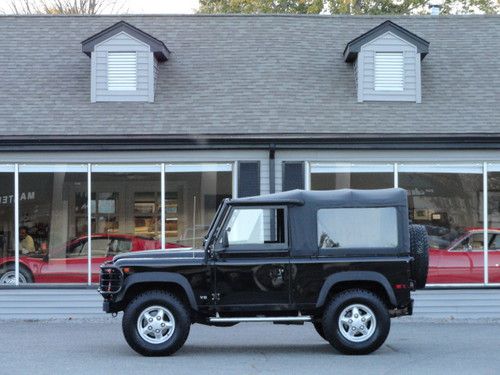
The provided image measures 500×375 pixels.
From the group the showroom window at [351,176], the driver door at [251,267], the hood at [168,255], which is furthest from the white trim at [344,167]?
the hood at [168,255]

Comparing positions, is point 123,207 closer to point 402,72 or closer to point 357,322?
point 402,72

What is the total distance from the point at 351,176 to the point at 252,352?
215 inches

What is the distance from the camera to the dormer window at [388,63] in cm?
1833

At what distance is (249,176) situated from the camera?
17.2 m

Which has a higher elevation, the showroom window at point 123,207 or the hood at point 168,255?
the showroom window at point 123,207

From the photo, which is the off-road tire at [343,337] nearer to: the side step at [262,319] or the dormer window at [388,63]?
the side step at [262,319]

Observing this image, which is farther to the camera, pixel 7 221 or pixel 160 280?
pixel 7 221

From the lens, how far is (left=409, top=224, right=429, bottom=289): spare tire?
1238 centimetres

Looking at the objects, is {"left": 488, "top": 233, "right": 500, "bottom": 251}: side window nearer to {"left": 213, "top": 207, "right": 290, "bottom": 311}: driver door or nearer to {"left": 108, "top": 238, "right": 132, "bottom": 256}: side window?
{"left": 213, "top": 207, "right": 290, "bottom": 311}: driver door

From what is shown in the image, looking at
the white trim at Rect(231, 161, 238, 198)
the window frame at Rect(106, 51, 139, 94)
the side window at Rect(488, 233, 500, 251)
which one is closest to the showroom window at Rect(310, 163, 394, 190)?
the white trim at Rect(231, 161, 238, 198)

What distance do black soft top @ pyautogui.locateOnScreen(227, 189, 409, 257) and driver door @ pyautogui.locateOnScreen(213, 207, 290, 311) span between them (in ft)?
0.57

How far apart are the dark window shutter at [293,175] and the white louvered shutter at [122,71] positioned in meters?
3.38

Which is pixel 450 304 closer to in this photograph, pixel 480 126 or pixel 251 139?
pixel 480 126

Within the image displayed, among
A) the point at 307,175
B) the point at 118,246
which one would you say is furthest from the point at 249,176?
the point at 118,246
